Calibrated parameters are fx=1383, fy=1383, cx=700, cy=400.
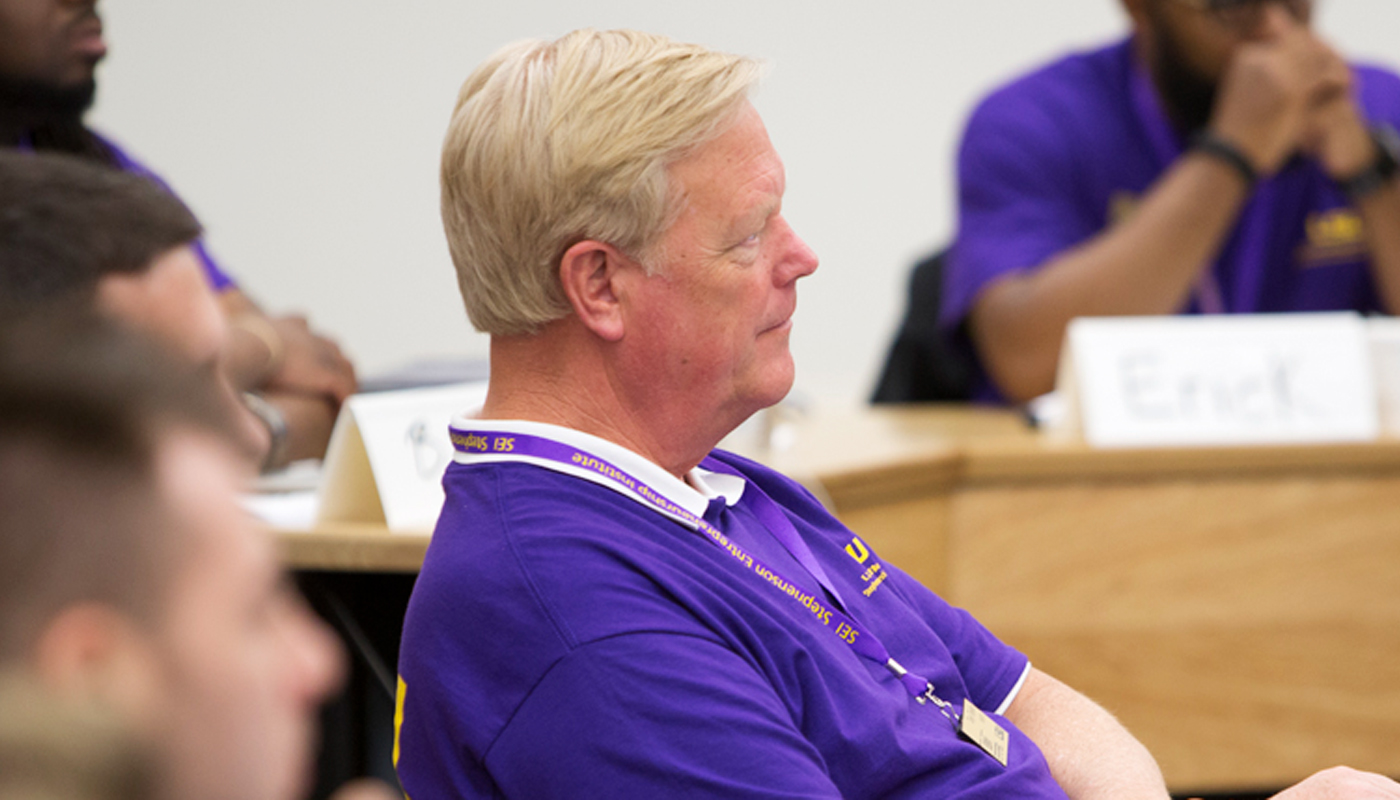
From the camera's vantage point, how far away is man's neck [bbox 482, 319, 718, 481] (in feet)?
3.50

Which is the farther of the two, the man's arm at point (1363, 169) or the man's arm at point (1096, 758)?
the man's arm at point (1363, 169)

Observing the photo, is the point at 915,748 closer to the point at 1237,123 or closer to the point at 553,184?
the point at 553,184

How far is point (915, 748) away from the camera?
101cm

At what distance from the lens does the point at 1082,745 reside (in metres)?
1.21

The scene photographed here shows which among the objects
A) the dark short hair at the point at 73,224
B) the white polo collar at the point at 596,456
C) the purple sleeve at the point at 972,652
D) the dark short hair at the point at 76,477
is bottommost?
the purple sleeve at the point at 972,652

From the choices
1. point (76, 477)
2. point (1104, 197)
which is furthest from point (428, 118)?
point (76, 477)

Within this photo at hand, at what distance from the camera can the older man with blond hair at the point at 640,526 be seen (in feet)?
2.88

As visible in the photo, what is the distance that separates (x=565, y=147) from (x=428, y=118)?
3.51 m

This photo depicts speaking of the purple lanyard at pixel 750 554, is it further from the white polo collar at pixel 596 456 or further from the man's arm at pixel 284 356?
the man's arm at pixel 284 356

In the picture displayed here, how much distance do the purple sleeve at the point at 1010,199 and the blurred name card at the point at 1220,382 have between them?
49cm

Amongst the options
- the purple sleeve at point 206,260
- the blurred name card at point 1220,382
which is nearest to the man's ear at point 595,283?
the purple sleeve at point 206,260

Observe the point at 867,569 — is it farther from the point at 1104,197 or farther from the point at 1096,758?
the point at 1104,197

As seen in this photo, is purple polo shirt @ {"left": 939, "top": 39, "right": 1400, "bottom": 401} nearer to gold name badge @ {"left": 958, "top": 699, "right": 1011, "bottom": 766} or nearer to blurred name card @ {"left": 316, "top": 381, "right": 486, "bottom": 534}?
blurred name card @ {"left": 316, "top": 381, "right": 486, "bottom": 534}

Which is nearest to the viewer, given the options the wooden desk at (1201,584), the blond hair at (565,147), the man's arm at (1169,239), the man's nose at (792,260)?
the blond hair at (565,147)
